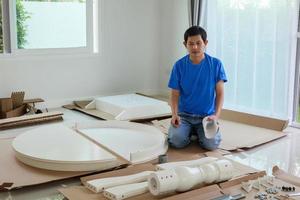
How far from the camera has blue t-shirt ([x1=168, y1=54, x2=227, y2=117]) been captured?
3094mm

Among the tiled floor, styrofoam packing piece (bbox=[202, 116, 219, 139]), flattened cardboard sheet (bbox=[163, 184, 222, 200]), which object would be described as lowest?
the tiled floor

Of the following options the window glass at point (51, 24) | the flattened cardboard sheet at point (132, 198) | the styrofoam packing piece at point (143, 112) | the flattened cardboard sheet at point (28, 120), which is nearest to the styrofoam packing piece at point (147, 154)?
the flattened cardboard sheet at point (132, 198)

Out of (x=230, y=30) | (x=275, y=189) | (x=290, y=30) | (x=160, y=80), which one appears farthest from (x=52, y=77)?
(x=275, y=189)

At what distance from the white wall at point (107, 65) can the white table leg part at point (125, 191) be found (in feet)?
7.99

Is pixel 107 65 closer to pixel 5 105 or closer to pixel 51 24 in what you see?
pixel 51 24

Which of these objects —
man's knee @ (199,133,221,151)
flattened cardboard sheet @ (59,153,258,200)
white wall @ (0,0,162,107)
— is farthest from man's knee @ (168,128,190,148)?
white wall @ (0,0,162,107)

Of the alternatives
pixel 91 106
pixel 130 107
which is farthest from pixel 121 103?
pixel 91 106

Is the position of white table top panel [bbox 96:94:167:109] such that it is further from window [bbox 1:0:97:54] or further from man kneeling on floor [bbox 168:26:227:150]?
man kneeling on floor [bbox 168:26:227:150]

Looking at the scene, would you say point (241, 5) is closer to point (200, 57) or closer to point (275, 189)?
point (200, 57)

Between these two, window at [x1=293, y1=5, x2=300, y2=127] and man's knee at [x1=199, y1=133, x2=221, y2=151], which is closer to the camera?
man's knee at [x1=199, y1=133, x2=221, y2=151]

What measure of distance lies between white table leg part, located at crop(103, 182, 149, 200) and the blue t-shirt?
1.01m

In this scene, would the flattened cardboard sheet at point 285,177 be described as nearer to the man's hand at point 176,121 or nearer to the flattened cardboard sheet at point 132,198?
the flattened cardboard sheet at point 132,198

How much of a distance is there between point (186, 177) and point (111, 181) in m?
0.41

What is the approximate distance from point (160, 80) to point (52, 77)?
1.39 metres
